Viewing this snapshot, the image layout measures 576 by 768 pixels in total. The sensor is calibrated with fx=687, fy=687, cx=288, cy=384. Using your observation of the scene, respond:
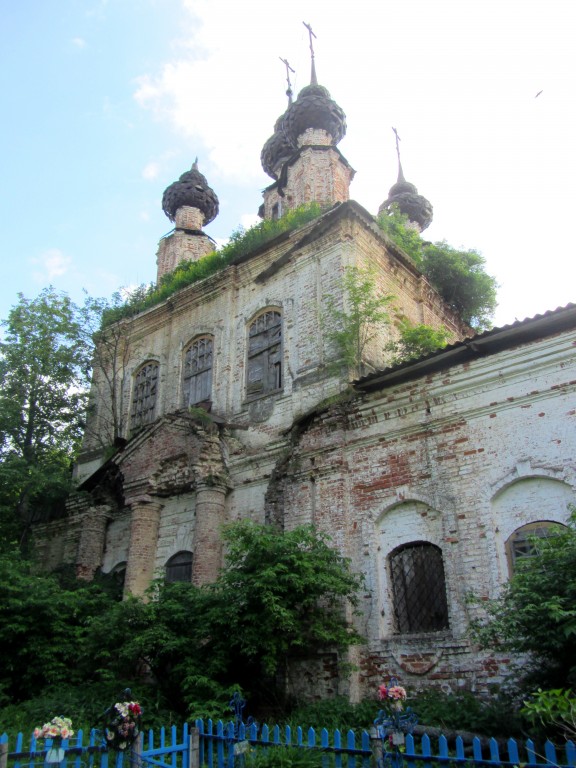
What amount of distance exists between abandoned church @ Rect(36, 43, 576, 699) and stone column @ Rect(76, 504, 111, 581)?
0.04 m

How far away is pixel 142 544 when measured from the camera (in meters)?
13.7

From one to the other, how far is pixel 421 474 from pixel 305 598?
8.14 feet

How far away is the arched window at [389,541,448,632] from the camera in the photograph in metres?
9.48

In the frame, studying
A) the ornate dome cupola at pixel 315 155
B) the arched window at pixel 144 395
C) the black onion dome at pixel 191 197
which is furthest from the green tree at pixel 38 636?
the black onion dome at pixel 191 197

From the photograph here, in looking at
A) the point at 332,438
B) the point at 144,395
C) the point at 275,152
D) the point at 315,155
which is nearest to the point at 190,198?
the point at 275,152

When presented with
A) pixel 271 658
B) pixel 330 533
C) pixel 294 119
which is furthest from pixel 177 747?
pixel 294 119

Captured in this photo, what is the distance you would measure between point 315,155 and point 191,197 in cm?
712

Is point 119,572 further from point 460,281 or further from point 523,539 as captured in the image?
point 460,281

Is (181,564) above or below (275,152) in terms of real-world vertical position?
below

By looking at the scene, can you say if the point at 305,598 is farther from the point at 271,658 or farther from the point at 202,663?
the point at 202,663

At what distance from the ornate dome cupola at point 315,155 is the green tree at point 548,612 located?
35.8 ft

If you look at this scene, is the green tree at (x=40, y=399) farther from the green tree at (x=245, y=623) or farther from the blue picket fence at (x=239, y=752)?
the blue picket fence at (x=239, y=752)

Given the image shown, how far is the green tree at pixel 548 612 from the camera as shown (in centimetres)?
609

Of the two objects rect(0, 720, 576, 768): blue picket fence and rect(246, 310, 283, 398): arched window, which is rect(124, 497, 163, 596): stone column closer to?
rect(246, 310, 283, 398): arched window
